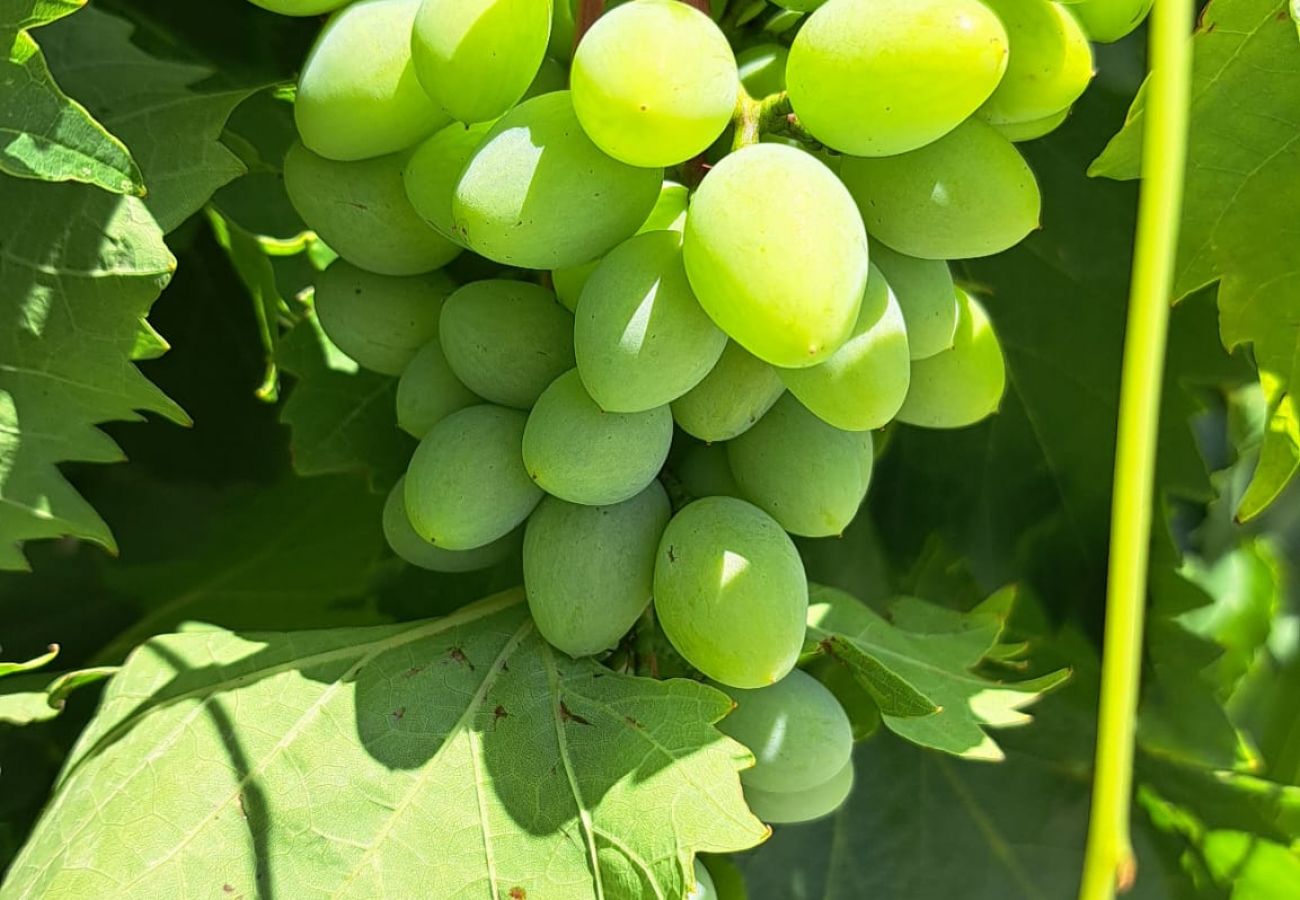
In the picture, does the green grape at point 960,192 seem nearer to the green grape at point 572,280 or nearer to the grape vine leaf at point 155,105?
the green grape at point 572,280

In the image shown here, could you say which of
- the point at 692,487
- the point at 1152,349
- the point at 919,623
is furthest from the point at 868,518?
the point at 1152,349

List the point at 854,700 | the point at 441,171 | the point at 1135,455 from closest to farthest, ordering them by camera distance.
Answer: the point at 1135,455, the point at 441,171, the point at 854,700

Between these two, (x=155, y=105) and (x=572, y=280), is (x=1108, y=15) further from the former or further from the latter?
(x=155, y=105)

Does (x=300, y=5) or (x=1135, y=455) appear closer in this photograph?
(x=1135, y=455)

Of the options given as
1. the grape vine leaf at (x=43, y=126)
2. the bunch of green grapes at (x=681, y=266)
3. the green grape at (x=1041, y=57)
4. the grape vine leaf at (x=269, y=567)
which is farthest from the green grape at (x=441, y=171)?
the grape vine leaf at (x=269, y=567)

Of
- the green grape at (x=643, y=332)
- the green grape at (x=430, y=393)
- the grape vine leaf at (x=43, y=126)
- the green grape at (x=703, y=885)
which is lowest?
the green grape at (x=703, y=885)

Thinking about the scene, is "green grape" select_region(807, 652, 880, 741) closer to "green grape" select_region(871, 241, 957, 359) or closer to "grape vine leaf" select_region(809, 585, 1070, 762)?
"grape vine leaf" select_region(809, 585, 1070, 762)

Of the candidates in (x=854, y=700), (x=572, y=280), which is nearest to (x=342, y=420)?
(x=572, y=280)
